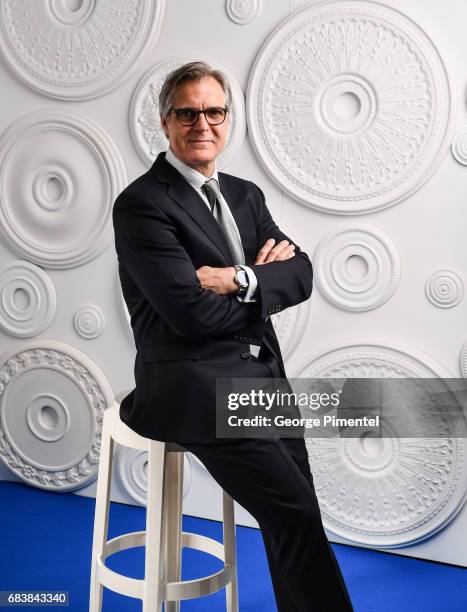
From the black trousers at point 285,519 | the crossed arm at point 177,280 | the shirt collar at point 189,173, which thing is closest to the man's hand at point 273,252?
the crossed arm at point 177,280

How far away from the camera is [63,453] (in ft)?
13.2

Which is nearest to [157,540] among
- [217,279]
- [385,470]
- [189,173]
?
[217,279]

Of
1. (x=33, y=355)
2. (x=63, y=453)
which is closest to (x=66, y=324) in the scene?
(x=33, y=355)

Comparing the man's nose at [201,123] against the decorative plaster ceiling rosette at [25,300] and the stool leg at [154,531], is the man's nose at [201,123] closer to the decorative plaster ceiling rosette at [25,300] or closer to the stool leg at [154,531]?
the stool leg at [154,531]

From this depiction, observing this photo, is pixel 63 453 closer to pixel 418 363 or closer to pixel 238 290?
pixel 418 363

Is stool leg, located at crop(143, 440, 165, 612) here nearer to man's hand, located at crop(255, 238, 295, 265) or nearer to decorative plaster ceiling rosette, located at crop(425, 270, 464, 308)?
man's hand, located at crop(255, 238, 295, 265)

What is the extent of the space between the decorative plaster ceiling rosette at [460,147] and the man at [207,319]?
115cm

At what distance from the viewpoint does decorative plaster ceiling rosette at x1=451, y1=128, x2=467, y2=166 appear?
315 cm

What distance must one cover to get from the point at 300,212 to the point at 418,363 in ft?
2.79

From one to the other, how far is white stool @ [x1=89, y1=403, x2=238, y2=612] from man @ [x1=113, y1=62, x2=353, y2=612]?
11 centimetres

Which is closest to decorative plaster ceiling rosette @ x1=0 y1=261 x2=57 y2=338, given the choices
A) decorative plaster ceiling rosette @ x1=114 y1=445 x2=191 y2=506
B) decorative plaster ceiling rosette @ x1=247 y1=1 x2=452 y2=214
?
decorative plaster ceiling rosette @ x1=114 y1=445 x2=191 y2=506

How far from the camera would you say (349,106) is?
3309 mm

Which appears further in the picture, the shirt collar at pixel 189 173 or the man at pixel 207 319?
the shirt collar at pixel 189 173

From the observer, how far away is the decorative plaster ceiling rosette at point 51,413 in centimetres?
396
